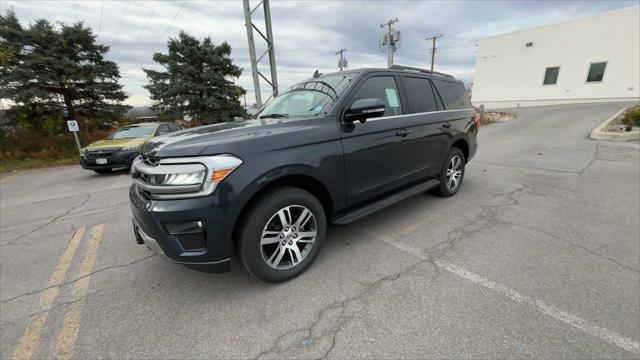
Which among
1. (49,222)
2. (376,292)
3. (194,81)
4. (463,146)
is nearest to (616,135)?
(463,146)

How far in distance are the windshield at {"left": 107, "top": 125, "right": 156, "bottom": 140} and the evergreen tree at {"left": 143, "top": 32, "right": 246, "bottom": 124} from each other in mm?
6620

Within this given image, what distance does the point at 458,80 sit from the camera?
458 centimetres

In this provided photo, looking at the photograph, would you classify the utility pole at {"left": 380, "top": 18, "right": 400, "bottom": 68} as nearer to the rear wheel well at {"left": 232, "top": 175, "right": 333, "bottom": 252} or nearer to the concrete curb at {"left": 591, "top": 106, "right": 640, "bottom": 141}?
the concrete curb at {"left": 591, "top": 106, "right": 640, "bottom": 141}

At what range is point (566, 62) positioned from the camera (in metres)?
23.3

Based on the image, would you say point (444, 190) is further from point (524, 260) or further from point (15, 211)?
point (15, 211)

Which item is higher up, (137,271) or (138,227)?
(138,227)

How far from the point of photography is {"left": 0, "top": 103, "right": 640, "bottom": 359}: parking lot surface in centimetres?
184

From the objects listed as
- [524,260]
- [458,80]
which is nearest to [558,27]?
[458,80]

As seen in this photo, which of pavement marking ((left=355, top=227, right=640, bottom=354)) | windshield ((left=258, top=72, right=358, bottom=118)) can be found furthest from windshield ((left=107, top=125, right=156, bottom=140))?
pavement marking ((left=355, top=227, right=640, bottom=354))

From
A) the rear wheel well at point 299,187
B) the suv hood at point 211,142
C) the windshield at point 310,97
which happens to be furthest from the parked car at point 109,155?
the rear wheel well at point 299,187

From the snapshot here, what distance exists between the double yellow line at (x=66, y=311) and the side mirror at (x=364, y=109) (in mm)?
2765

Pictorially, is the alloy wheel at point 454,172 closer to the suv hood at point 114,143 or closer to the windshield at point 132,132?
the suv hood at point 114,143

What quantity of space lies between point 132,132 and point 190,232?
9.03 meters

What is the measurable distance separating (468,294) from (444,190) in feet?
7.61
